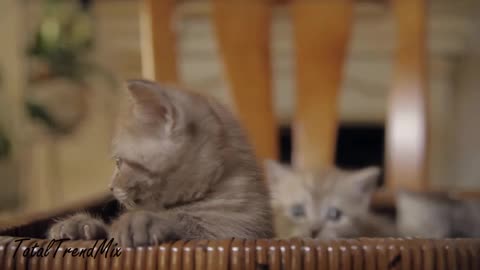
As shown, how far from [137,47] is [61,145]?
51 cm

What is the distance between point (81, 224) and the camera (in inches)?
20.6

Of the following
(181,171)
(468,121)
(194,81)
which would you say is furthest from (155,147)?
(468,121)

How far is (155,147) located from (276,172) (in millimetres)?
597

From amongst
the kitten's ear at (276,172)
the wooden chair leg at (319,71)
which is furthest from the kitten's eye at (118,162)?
the wooden chair leg at (319,71)

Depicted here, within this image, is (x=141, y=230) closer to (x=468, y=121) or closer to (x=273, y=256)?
(x=273, y=256)

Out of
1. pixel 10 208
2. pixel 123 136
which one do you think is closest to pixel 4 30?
pixel 10 208

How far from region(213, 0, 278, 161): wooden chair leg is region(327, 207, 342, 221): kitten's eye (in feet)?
0.80

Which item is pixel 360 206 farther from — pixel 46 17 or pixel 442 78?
pixel 442 78

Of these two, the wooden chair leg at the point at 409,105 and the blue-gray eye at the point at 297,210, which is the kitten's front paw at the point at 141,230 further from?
the wooden chair leg at the point at 409,105

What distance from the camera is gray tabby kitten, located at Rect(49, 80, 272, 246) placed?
557 millimetres

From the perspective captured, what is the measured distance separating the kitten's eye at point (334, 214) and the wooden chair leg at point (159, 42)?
0.39 meters

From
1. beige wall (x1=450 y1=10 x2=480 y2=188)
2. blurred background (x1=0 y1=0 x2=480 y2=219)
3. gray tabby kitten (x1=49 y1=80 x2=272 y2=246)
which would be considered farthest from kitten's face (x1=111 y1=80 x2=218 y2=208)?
beige wall (x1=450 y1=10 x2=480 y2=188)

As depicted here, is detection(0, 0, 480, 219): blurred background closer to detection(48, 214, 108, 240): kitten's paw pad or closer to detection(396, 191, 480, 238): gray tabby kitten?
detection(396, 191, 480, 238): gray tabby kitten

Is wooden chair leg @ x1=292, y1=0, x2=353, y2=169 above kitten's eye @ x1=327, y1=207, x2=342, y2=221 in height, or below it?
above
